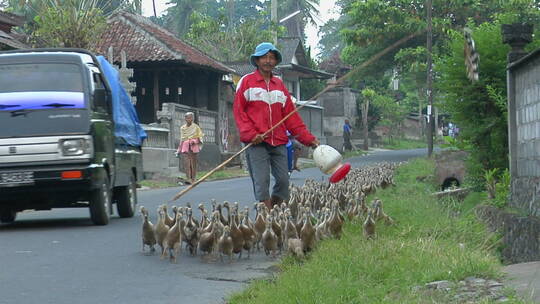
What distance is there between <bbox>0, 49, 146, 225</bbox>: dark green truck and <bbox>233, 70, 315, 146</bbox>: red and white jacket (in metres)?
3.10

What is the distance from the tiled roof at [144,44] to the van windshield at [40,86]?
21.2m

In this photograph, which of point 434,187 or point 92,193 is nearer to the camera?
point 92,193

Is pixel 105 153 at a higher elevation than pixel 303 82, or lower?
lower

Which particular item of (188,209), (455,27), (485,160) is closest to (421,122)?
(455,27)

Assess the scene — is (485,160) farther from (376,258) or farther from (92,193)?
(376,258)

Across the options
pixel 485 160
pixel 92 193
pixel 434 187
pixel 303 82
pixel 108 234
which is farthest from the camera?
pixel 303 82

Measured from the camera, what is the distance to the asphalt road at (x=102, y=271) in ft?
23.6

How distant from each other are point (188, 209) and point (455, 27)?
1369 inches

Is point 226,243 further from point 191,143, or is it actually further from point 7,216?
point 191,143

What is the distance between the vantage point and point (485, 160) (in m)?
14.0

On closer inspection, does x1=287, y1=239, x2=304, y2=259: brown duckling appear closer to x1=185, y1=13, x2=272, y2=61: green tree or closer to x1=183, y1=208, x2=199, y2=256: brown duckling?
x1=183, y1=208, x2=199, y2=256: brown duckling

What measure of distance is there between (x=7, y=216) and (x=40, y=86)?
6.83 ft

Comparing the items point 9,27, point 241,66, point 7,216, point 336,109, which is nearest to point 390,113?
point 336,109

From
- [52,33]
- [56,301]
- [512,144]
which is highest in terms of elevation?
[52,33]
